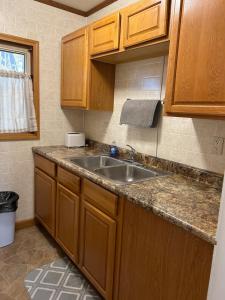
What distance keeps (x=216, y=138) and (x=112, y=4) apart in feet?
5.80

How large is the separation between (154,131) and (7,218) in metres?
1.66

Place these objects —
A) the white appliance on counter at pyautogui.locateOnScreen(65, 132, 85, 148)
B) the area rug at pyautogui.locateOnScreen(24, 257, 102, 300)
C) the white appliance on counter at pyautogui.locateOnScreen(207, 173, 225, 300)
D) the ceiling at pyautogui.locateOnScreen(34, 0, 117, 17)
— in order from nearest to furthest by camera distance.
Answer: the white appliance on counter at pyautogui.locateOnScreen(207, 173, 225, 300) < the area rug at pyautogui.locateOnScreen(24, 257, 102, 300) < the ceiling at pyautogui.locateOnScreen(34, 0, 117, 17) < the white appliance on counter at pyautogui.locateOnScreen(65, 132, 85, 148)

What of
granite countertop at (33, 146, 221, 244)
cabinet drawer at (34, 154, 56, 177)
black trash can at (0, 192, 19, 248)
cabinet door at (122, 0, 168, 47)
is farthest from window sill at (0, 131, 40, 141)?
cabinet door at (122, 0, 168, 47)

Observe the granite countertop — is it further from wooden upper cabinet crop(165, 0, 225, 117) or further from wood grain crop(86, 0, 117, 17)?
wood grain crop(86, 0, 117, 17)

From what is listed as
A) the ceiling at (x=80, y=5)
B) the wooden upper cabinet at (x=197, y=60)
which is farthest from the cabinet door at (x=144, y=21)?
the ceiling at (x=80, y=5)

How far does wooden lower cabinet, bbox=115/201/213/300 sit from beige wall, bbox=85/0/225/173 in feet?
2.17

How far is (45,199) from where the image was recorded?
2.38 metres

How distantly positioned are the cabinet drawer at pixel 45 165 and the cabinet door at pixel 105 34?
1116 millimetres

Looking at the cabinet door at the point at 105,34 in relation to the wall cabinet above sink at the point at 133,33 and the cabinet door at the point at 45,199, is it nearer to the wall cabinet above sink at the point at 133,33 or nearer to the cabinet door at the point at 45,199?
the wall cabinet above sink at the point at 133,33

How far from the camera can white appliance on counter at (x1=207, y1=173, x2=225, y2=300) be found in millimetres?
818

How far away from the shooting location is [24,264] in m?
2.03

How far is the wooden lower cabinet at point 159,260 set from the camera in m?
0.96

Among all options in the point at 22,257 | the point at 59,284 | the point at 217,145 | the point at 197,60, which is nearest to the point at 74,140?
the point at 22,257

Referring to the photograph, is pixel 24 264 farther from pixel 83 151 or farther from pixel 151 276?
pixel 151 276
